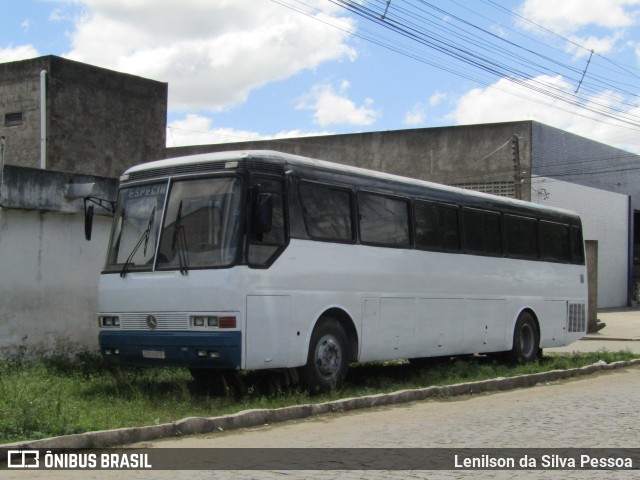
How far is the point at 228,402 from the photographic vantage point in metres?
10.4

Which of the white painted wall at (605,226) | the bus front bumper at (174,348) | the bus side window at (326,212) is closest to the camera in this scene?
the bus front bumper at (174,348)

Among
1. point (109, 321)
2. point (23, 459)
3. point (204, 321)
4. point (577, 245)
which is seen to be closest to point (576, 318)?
point (577, 245)

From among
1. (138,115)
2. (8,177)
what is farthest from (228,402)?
(138,115)

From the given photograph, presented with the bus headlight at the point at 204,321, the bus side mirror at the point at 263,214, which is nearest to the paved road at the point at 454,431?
the bus headlight at the point at 204,321

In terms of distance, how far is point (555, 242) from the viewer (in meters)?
17.9

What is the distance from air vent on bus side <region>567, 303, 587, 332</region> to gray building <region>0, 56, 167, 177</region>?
1276 cm

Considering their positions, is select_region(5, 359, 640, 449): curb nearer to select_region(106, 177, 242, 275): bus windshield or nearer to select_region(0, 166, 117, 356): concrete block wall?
select_region(106, 177, 242, 275): bus windshield

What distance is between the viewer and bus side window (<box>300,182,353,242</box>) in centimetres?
1157

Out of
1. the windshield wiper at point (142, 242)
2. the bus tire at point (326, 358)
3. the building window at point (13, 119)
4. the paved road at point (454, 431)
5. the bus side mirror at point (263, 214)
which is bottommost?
the paved road at point (454, 431)

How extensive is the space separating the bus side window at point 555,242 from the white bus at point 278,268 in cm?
335

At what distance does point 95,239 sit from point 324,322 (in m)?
4.83

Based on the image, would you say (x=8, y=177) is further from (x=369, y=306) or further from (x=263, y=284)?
(x=369, y=306)

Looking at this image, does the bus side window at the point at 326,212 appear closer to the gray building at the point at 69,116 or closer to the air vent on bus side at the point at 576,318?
the air vent on bus side at the point at 576,318

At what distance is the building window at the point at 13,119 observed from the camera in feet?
74.0
